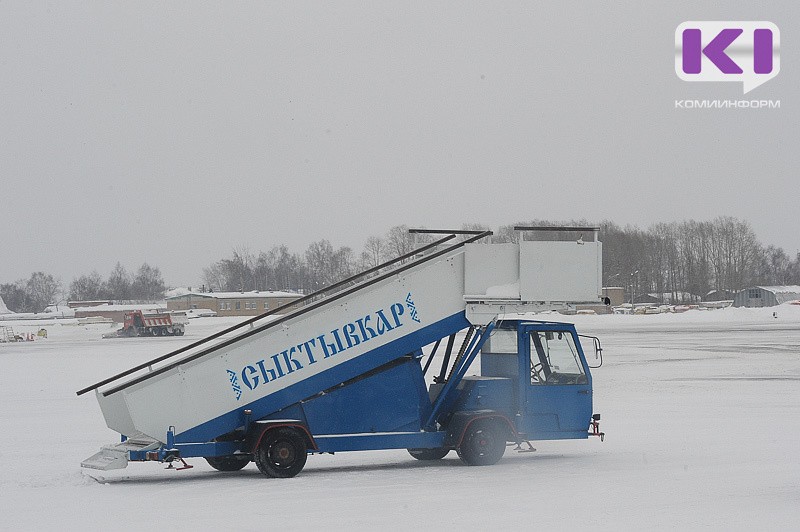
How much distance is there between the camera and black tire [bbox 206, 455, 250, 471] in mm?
12805

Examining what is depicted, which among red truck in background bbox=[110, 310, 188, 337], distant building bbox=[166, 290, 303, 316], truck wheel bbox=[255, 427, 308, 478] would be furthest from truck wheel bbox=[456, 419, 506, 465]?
distant building bbox=[166, 290, 303, 316]

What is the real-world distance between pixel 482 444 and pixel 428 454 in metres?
1.17

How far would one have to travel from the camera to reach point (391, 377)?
12852 millimetres

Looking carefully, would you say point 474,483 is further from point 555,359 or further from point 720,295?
point 720,295

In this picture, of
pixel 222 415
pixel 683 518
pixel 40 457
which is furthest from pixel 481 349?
pixel 40 457

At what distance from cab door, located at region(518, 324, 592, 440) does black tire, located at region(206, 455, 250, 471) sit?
3.73m

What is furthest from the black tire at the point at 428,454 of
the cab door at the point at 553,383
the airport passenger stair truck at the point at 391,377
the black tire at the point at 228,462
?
the black tire at the point at 228,462

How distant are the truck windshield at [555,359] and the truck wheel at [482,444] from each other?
98 cm

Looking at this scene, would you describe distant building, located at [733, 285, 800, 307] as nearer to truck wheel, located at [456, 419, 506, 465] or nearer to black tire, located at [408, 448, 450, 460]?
black tire, located at [408, 448, 450, 460]

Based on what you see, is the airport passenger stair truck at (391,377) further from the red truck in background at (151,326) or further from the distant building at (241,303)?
the distant building at (241,303)

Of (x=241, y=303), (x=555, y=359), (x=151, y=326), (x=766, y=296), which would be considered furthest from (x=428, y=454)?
(x=241, y=303)

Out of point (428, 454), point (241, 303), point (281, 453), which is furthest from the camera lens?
point (241, 303)

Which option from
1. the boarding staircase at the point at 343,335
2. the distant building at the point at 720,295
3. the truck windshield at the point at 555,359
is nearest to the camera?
the boarding staircase at the point at 343,335

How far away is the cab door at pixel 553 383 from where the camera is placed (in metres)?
13.2
